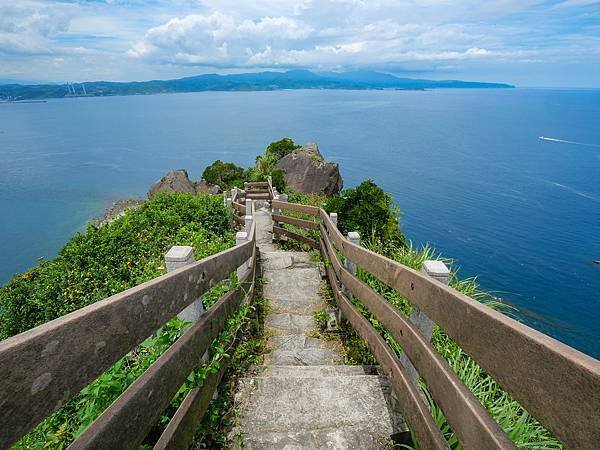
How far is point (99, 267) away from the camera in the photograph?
24.5 ft

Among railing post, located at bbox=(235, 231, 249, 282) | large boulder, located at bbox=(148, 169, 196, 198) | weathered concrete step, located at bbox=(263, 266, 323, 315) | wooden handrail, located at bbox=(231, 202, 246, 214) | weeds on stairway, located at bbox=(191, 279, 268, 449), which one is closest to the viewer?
weeds on stairway, located at bbox=(191, 279, 268, 449)

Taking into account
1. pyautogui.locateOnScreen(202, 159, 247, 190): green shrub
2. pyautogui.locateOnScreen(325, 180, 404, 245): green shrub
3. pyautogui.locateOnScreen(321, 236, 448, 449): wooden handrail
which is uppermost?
pyautogui.locateOnScreen(321, 236, 448, 449): wooden handrail

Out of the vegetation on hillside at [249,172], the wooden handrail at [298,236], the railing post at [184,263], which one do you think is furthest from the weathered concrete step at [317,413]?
the vegetation on hillside at [249,172]

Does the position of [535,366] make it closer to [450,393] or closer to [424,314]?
[450,393]

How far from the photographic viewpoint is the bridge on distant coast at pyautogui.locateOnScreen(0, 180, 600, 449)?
3.19 ft

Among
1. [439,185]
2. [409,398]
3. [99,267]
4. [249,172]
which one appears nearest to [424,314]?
[409,398]

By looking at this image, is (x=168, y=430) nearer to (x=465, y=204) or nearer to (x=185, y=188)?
(x=185, y=188)

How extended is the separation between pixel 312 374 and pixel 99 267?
228 inches

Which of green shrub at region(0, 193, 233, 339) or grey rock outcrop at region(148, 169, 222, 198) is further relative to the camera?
grey rock outcrop at region(148, 169, 222, 198)

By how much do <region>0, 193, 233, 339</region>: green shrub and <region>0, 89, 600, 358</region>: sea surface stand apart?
Answer: 1430 centimetres

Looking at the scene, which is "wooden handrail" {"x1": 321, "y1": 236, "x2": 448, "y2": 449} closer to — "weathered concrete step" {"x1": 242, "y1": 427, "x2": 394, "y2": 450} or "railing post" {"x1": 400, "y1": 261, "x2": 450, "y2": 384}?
"railing post" {"x1": 400, "y1": 261, "x2": 450, "y2": 384}

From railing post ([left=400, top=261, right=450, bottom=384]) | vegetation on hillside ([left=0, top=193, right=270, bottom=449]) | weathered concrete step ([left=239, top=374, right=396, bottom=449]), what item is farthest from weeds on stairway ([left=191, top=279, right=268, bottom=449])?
railing post ([left=400, top=261, right=450, bottom=384])

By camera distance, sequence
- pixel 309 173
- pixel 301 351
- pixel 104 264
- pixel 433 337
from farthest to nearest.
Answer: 1. pixel 309 173
2. pixel 104 264
3. pixel 433 337
4. pixel 301 351

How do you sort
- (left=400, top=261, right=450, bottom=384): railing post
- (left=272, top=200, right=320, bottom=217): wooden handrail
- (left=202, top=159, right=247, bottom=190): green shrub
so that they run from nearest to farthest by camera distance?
(left=400, top=261, right=450, bottom=384): railing post, (left=272, top=200, right=320, bottom=217): wooden handrail, (left=202, top=159, right=247, bottom=190): green shrub
